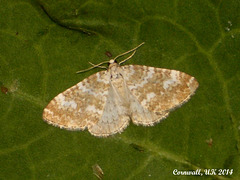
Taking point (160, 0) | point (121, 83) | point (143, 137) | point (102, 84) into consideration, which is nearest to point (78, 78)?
point (102, 84)

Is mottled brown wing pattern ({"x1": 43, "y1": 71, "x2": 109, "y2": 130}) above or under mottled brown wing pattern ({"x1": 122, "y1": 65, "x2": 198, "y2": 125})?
under

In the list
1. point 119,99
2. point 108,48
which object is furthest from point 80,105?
point 108,48

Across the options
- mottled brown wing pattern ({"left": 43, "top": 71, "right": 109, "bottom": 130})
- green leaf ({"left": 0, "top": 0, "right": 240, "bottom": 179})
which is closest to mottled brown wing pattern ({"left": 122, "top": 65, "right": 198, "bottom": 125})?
green leaf ({"left": 0, "top": 0, "right": 240, "bottom": 179})

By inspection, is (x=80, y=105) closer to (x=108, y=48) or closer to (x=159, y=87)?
(x=108, y=48)

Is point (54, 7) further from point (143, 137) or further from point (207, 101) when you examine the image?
point (207, 101)

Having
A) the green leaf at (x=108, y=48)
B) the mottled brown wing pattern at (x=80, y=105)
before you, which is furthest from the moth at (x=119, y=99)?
the green leaf at (x=108, y=48)

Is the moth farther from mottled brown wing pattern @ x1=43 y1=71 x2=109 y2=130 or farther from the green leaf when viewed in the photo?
the green leaf

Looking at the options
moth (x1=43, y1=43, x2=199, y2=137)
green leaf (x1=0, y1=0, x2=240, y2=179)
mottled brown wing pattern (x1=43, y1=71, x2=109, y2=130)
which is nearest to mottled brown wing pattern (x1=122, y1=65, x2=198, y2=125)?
moth (x1=43, y1=43, x2=199, y2=137)
